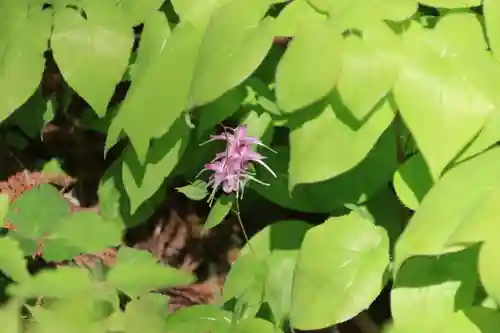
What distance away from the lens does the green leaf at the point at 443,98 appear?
983 mm

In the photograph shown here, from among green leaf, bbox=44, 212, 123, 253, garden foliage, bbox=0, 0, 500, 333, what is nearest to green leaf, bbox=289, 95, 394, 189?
garden foliage, bbox=0, 0, 500, 333

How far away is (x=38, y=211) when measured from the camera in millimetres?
1440

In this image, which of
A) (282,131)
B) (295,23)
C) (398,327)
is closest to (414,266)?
(398,327)

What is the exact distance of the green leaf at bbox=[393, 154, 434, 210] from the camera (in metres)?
1.12

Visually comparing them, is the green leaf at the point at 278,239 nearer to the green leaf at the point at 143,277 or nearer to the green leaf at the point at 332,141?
the green leaf at the point at 332,141

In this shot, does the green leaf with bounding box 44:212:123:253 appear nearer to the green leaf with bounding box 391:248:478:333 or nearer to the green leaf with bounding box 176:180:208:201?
the green leaf with bounding box 176:180:208:201

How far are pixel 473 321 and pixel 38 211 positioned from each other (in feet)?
2.61

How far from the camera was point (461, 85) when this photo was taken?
1.01m

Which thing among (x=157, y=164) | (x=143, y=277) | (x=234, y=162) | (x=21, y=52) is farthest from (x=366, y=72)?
(x=21, y=52)

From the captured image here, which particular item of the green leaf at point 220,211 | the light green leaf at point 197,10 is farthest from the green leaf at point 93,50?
the green leaf at point 220,211

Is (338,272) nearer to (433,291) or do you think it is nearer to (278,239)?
(433,291)

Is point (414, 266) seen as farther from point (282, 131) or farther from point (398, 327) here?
point (282, 131)

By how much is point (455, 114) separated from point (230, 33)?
33 centimetres

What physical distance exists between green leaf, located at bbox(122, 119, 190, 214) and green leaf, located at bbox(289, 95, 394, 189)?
0.37 m
